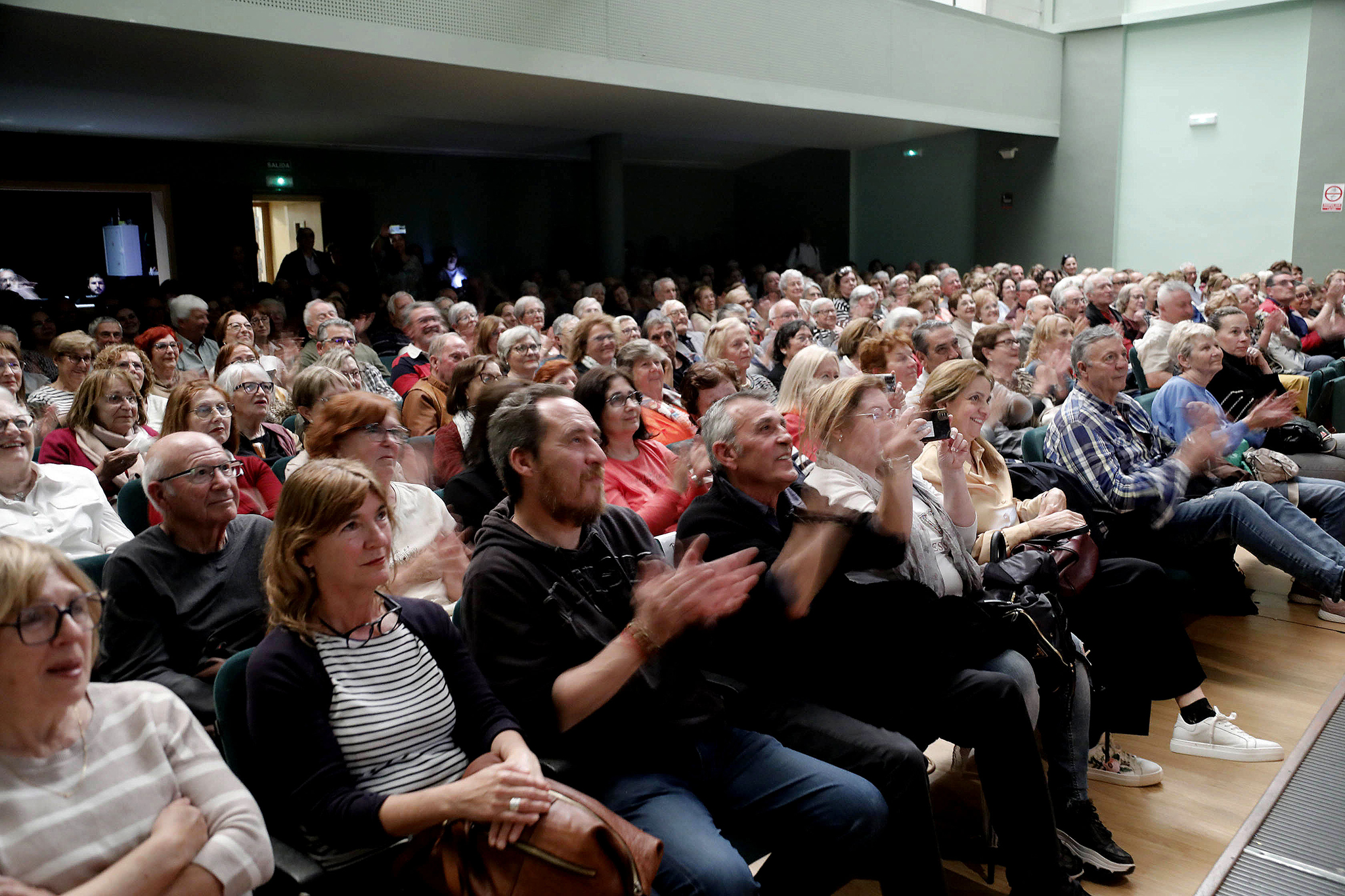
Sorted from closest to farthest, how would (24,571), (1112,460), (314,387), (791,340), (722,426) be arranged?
(24,571), (722,426), (1112,460), (314,387), (791,340)

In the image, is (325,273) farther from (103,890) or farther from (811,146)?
(103,890)

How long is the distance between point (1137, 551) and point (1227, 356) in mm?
1920

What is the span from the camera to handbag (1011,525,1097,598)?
2.68 m

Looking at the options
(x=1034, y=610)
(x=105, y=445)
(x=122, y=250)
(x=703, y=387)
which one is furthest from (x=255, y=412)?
(x=122, y=250)

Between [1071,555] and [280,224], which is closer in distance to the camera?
[1071,555]

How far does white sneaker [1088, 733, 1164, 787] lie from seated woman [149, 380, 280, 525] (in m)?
2.59

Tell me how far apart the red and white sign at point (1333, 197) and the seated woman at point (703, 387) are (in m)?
9.84

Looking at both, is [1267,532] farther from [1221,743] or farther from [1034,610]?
[1034,610]

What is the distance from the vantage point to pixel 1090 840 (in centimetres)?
239

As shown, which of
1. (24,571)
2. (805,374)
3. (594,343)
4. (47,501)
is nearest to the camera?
(24,571)

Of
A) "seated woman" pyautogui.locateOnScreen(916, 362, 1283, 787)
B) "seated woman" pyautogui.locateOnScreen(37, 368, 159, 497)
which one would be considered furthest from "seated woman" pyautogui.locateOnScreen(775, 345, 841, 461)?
"seated woman" pyautogui.locateOnScreen(37, 368, 159, 497)

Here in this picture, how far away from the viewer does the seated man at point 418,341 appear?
5582 mm

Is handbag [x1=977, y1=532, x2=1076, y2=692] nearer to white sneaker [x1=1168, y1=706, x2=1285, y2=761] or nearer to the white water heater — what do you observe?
white sneaker [x1=1168, y1=706, x2=1285, y2=761]

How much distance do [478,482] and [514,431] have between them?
1.03m
